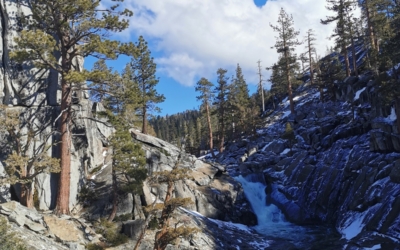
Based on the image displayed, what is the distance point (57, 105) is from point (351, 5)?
37.8 meters

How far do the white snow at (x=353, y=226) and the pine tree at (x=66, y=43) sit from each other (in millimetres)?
17039

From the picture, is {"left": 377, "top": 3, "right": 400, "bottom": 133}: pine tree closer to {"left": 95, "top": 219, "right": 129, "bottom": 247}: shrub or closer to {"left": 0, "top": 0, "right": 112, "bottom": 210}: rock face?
{"left": 95, "top": 219, "right": 129, "bottom": 247}: shrub

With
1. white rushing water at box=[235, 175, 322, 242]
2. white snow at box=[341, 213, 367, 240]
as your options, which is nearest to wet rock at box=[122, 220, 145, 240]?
white rushing water at box=[235, 175, 322, 242]

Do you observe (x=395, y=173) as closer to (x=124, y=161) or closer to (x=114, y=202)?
(x=124, y=161)

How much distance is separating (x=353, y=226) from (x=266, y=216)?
10.2 m

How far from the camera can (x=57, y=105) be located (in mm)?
20250

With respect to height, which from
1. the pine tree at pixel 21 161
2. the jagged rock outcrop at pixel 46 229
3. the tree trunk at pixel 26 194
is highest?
the pine tree at pixel 21 161

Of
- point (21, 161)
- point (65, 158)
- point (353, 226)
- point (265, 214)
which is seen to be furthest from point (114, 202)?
→ point (265, 214)

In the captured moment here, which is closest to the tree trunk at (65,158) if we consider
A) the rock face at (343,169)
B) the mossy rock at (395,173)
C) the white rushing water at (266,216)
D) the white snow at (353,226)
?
the white rushing water at (266,216)

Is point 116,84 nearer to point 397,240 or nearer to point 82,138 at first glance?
point 82,138

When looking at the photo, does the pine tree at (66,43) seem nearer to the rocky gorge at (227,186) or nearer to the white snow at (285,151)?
the rocky gorge at (227,186)

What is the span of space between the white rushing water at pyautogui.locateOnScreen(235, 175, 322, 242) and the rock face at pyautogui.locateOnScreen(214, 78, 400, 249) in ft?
2.61

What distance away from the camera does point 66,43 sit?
18297 millimetres

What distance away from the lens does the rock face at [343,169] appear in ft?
63.5
